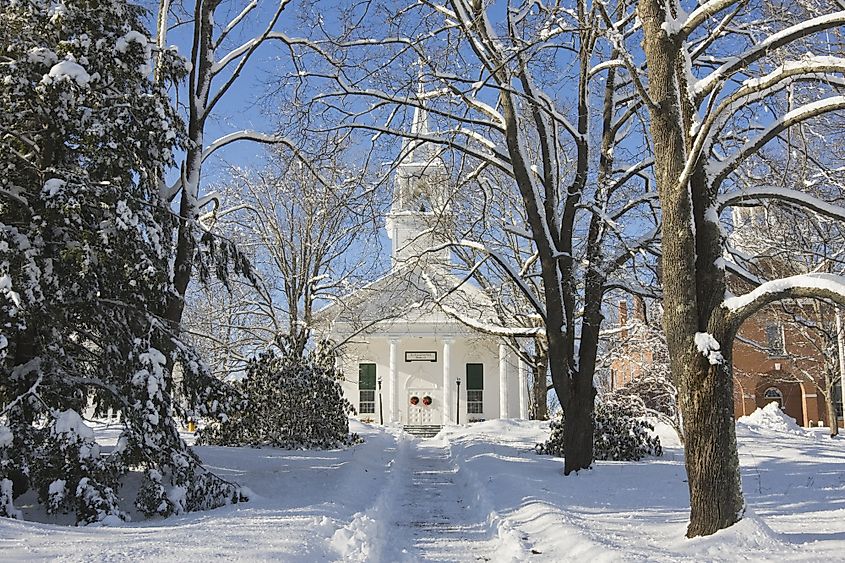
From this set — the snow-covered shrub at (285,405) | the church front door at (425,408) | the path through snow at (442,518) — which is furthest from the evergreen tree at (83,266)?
the church front door at (425,408)

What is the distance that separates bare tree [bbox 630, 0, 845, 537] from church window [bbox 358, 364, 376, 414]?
32208 millimetres

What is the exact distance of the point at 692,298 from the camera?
→ 26.1ft

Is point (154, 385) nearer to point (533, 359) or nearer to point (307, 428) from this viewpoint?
point (307, 428)

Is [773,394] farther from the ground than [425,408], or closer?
farther from the ground

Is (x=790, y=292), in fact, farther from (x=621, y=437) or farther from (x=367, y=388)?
(x=367, y=388)

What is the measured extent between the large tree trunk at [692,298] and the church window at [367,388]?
3223 centimetres

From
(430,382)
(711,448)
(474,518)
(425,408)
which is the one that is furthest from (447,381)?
(711,448)

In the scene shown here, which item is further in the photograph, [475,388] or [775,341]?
[475,388]

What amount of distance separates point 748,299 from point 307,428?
14874mm

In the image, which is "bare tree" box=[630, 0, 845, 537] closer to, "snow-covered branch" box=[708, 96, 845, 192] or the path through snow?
"snow-covered branch" box=[708, 96, 845, 192]

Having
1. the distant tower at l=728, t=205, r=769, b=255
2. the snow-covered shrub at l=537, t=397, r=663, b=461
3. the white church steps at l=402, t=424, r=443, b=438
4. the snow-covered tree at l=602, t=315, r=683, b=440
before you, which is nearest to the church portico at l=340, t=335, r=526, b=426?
the white church steps at l=402, t=424, r=443, b=438

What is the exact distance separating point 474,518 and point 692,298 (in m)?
4.23

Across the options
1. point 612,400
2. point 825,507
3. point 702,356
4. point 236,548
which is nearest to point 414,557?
point 236,548

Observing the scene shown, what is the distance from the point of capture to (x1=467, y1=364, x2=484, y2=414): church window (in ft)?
131
